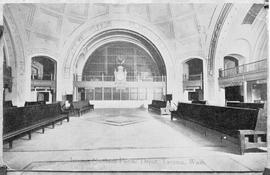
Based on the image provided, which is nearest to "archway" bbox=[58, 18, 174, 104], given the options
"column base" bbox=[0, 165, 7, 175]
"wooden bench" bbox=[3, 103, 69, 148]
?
"wooden bench" bbox=[3, 103, 69, 148]

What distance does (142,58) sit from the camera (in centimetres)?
2136

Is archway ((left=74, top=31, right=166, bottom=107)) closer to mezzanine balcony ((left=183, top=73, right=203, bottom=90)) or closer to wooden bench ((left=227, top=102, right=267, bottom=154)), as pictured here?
mezzanine balcony ((left=183, top=73, right=203, bottom=90))

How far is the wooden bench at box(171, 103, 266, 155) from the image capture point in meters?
3.80

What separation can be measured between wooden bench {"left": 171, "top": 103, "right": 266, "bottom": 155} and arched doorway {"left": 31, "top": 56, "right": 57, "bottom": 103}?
1371 cm

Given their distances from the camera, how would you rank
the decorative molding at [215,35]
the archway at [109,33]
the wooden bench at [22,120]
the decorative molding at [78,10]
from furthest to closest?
1. the archway at [109,33]
2. the decorative molding at [78,10]
3. the decorative molding at [215,35]
4. the wooden bench at [22,120]

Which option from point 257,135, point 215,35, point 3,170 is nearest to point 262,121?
point 257,135

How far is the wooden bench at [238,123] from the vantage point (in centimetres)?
380

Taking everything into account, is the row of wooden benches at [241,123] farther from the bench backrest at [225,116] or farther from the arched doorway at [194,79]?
the arched doorway at [194,79]

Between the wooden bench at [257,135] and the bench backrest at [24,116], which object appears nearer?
the wooden bench at [257,135]

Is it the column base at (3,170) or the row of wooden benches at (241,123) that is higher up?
the row of wooden benches at (241,123)

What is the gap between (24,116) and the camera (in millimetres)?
5254

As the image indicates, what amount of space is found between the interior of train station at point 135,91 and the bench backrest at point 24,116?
1.4 inches

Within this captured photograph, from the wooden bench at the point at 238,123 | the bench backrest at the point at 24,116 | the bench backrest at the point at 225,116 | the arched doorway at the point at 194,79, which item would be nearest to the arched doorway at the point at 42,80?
the bench backrest at the point at 24,116

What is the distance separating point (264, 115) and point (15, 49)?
1480 centimetres
